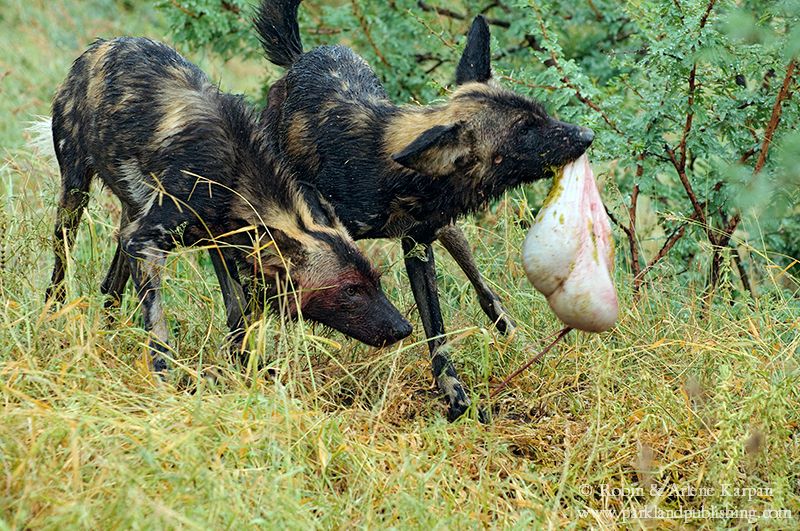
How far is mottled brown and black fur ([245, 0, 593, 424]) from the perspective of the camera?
4.21 metres

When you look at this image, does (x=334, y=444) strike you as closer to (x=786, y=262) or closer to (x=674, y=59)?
(x=674, y=59)

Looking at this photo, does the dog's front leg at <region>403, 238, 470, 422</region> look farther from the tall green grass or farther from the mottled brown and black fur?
the tall green grass

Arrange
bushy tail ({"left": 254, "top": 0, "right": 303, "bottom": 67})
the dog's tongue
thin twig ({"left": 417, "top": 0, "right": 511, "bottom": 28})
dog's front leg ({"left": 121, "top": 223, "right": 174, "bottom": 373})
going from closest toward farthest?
the dog's tongue, dog's front leg ({"left": 121, "top": 223, "right": 174, "bottom": 373}), bushy tail ({"left": 254, "top": 0, "right": 303, "bottom": 67}), thin twig ({"left": 417, "top": 0, "right": 511, "bottom": 28})

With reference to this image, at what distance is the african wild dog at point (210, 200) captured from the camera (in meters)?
4.03

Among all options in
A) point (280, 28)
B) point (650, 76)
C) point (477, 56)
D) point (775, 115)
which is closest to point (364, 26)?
point (280, 28)

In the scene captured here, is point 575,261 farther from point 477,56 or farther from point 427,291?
point 477,56

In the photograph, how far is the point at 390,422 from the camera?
157 inches

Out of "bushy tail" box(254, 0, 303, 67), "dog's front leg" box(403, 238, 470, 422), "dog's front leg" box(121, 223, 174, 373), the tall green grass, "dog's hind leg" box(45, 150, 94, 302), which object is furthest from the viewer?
"bushy tail" box(254, 0, 303, 67)

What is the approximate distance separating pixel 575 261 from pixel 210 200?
1454mm

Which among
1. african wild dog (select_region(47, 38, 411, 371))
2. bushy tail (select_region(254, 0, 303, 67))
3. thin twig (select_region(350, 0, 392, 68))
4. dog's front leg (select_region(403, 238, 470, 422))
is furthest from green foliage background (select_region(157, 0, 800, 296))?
african wild dog (select_region(47, 38, 411, 371))

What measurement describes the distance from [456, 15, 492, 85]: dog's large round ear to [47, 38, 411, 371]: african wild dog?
0.89 metres

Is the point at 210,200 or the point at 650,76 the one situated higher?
the point at 650,76

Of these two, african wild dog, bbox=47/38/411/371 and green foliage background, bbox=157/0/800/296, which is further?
green foliage background, bbox=157/0/800/296

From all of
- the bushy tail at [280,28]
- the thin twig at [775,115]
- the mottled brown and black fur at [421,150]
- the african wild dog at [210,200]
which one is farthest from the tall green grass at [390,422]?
the bushy tail at [280,28]
